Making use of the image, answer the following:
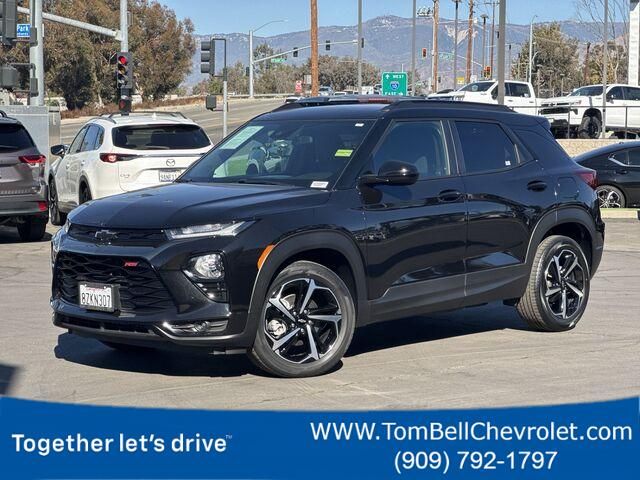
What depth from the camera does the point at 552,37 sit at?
110 meters

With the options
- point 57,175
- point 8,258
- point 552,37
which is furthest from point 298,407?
point 552,37

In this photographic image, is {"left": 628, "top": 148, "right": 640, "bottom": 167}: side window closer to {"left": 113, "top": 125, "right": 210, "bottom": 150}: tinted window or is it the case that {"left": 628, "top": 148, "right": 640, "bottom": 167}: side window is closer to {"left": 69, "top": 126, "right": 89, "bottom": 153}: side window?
{"left": 113, "top": 125, "right": 210, "bottom": 150}: tinted window

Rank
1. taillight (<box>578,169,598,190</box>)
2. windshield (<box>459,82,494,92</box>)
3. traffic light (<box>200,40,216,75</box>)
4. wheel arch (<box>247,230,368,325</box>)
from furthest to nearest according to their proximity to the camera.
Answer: windshield (<box>459,82,494,92</box>) < traffic light (<box>200,40,216,75</box>) < taillight (<box>578,169,598,190</box>) < wheel arch (<box>247,230,368,325</box>)

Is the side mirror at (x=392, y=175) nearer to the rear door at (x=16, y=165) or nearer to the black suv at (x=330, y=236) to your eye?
the black suv at (x=330, y=236)

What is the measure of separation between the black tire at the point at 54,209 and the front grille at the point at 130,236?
12.4 meters

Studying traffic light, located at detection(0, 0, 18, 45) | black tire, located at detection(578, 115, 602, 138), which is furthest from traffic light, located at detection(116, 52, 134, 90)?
black tire, located at detection(578, 115, 602, 138)

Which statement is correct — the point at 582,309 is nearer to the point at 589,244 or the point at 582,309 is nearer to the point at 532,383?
the point at 589,244

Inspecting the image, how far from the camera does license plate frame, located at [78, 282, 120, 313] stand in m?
7.50

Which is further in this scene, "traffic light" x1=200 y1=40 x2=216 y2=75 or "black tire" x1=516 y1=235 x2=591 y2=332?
"traffic light" x1=200 y1=40 x2=216 y2=75

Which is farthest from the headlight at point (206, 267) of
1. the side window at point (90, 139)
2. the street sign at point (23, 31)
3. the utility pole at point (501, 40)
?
the street sign at point (23, 31)

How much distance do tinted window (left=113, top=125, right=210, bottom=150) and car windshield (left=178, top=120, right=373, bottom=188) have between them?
7.76m

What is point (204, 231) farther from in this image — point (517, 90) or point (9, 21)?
point (517, 90)

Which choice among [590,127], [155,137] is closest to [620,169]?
[155,137]

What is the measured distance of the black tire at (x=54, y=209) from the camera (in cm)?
1998
